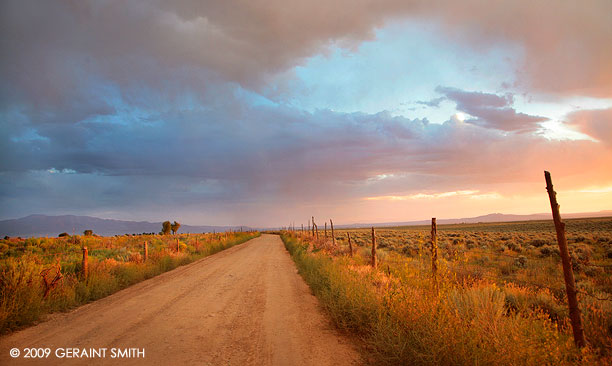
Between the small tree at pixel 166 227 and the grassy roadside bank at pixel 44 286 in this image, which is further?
the small tree at pixel 166 227

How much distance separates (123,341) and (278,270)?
34.0 ft

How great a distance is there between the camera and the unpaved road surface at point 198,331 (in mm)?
5023

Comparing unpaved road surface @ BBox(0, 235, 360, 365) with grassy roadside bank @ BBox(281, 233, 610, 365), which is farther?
unpaved road surface @ BBox(0, 235, 360, 365)

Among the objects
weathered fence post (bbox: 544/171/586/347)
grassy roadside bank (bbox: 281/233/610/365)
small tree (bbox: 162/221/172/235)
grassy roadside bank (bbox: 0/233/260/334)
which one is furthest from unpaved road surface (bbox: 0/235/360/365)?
small tree (bbox: 162/221/172/235)

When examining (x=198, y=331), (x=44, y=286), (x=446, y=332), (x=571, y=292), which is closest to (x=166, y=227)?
(x=44, y=286)

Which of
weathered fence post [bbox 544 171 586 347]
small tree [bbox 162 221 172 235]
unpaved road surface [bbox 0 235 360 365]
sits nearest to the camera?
weathered fence post [bbox 544 171 586 347]

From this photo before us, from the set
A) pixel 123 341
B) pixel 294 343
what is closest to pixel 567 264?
pixel 294 343

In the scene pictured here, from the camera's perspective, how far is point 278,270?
1576 cm

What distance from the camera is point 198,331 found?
6.29 meters

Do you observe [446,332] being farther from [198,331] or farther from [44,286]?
[44,286]

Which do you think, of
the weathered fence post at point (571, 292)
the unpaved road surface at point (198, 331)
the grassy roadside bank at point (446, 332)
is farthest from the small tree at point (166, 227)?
the weathered fence post at point (571, 292)

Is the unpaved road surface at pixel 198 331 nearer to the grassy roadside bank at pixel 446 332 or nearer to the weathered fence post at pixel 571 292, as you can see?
the grassy roadside bank at pixel 446 332

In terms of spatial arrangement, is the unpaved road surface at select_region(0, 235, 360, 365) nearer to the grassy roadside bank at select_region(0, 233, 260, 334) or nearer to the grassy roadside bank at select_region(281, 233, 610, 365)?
the grassy roadside bank at select_region(0, 233, 260, 334)

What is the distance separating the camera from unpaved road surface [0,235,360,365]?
502 centimetres
